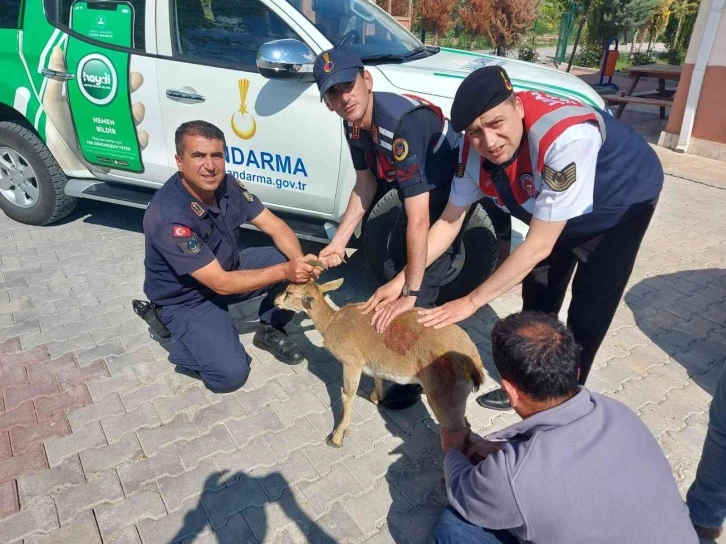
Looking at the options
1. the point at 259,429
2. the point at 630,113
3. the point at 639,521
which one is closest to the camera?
the point at 639,521

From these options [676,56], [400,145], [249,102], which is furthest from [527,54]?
[400,145]

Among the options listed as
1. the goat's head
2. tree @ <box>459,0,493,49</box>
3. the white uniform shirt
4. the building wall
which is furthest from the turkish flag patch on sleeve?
tree @ <box>459,0,493,49</box>

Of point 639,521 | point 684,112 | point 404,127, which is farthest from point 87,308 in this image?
point 684,112

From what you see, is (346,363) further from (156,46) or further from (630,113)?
(630,113)

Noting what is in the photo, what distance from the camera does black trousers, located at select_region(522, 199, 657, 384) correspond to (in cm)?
229

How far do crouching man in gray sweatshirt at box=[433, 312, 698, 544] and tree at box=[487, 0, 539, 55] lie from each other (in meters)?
17.1

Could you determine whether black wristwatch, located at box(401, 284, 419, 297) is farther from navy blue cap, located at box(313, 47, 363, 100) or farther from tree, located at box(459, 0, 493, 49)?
tree, located at box(459, 0, 493, 49)

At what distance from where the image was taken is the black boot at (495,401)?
2.87 m

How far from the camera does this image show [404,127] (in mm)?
2457

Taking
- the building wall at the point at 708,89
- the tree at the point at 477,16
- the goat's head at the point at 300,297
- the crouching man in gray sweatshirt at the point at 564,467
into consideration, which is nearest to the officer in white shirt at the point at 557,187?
the goat's head at the point at 300,297

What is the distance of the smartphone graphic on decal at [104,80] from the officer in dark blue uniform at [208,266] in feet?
5.00

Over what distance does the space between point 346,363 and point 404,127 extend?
121 centimetres

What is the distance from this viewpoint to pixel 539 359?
1.41 meters

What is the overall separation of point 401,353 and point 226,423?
3.64 feet
